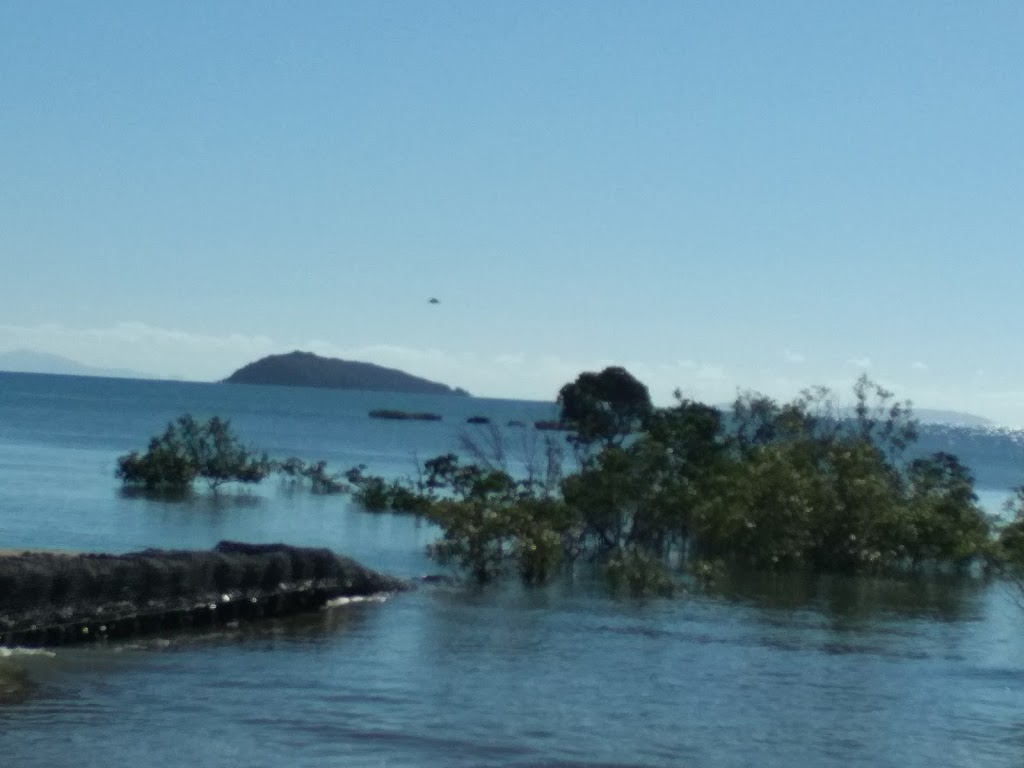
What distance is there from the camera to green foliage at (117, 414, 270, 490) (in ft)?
157

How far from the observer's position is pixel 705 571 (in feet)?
94.4

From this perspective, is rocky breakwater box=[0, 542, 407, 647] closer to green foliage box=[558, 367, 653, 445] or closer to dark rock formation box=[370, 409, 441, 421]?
green foliage box=[558, 367, 653, 445]

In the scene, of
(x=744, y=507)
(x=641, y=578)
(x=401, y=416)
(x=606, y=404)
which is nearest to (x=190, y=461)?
(x=606, y=404)

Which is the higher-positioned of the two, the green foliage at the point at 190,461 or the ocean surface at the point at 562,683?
the green foliage at the point at 190,461

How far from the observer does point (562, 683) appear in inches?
724

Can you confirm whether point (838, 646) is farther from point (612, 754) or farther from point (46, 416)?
point (46, 416)

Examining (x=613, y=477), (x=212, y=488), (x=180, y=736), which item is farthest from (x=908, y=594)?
(x=212, y=488)

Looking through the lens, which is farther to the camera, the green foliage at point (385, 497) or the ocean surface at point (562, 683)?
the green foliage at point (385, 497)

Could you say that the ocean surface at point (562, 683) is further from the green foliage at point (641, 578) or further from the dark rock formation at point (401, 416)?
the dark rock formation at point (401, 416)

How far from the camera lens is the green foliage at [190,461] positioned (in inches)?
1889

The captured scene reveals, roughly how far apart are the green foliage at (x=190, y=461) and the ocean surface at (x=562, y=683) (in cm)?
1454

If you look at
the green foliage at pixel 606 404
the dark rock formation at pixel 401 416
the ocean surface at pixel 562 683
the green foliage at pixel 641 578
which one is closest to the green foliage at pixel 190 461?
the green foliage at pixel 606 404

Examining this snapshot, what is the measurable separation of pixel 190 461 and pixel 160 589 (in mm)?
27990

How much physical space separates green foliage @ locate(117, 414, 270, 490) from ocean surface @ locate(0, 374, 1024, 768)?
14.5 metres
